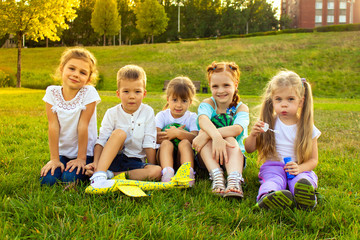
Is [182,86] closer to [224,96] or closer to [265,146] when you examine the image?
[224,96]

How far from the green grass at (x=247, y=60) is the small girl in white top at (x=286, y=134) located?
15151 millimetres

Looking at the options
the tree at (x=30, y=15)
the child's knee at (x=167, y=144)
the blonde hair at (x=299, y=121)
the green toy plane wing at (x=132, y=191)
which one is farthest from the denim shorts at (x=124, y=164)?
the tree at (x=30, y=15)

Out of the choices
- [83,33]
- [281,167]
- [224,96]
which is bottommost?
[281,167]

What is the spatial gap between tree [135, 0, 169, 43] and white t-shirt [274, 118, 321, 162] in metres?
43.8

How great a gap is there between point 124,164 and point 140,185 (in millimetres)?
691

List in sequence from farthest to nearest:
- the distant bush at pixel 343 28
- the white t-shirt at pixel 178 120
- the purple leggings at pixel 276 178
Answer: the distant bush at pixel 343 28
the white t-shirt at pixel 178 120
the purple leggings at pixel 276 178

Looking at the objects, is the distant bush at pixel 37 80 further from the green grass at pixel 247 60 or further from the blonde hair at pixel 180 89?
the blonde hair at pixel 180 89

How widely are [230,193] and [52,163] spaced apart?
5.28 ft

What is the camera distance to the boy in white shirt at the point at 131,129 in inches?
122

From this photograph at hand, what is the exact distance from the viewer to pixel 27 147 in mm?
4043

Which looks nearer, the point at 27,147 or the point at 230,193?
the point at 230,193

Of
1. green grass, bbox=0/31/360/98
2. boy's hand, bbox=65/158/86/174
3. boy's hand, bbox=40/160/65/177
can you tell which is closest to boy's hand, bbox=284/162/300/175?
boy's hand, bbox=65/158/86/174

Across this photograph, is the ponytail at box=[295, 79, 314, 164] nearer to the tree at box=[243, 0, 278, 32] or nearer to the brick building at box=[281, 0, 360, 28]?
the tree at box=[243, 0, 278, 32]

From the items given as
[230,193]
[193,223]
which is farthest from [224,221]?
[230,193]
